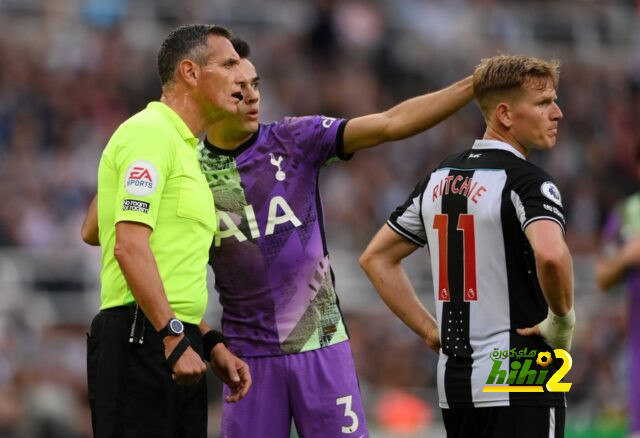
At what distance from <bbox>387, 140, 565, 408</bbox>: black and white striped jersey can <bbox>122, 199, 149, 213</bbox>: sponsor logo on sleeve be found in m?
1.37

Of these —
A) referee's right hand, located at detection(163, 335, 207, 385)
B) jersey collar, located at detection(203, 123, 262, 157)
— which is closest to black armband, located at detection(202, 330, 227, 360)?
referee's right hand, located at detection(163, 335, 207, 385)

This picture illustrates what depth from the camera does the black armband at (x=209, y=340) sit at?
6.27 m

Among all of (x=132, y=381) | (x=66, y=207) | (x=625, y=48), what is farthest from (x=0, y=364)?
(x=625, y=48)

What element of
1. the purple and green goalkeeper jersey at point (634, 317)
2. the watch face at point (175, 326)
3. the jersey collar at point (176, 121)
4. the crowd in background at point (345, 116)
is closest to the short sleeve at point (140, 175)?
the jersey collar at point (176, 121)

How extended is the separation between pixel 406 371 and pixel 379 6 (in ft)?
26.4

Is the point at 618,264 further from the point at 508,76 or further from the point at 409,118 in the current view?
the point at 508,76

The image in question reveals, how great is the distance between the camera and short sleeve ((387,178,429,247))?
6.36 meters

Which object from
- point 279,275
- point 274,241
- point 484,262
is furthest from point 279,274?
point 484,262

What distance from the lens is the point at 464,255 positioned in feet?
19.7

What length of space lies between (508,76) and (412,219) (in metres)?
0.84

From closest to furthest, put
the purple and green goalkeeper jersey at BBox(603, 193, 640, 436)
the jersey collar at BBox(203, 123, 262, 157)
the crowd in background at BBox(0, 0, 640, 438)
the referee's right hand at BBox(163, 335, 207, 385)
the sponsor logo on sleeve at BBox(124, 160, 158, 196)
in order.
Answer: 1. the referee's right hand at BBox(163, 335, 207, 385)
2. the sponsor logo on sleeve at BBox(124, 160, 158, 196)
3. the jersey collar at BBox(203, 123, 262, 157)
4. the purple and green goalkeeper jersey at BBox(603, 193, 640, 436)
5. the crowd in background at BBox(0, 0, 640, 438)

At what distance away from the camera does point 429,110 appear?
6395mm

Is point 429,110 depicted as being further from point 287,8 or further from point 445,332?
point 287,8

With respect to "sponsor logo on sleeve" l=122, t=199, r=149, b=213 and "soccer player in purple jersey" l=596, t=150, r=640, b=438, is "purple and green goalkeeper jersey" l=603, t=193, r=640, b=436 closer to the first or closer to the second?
"soccer player in purple jersey" l=596, t=150, r=640, b=438
